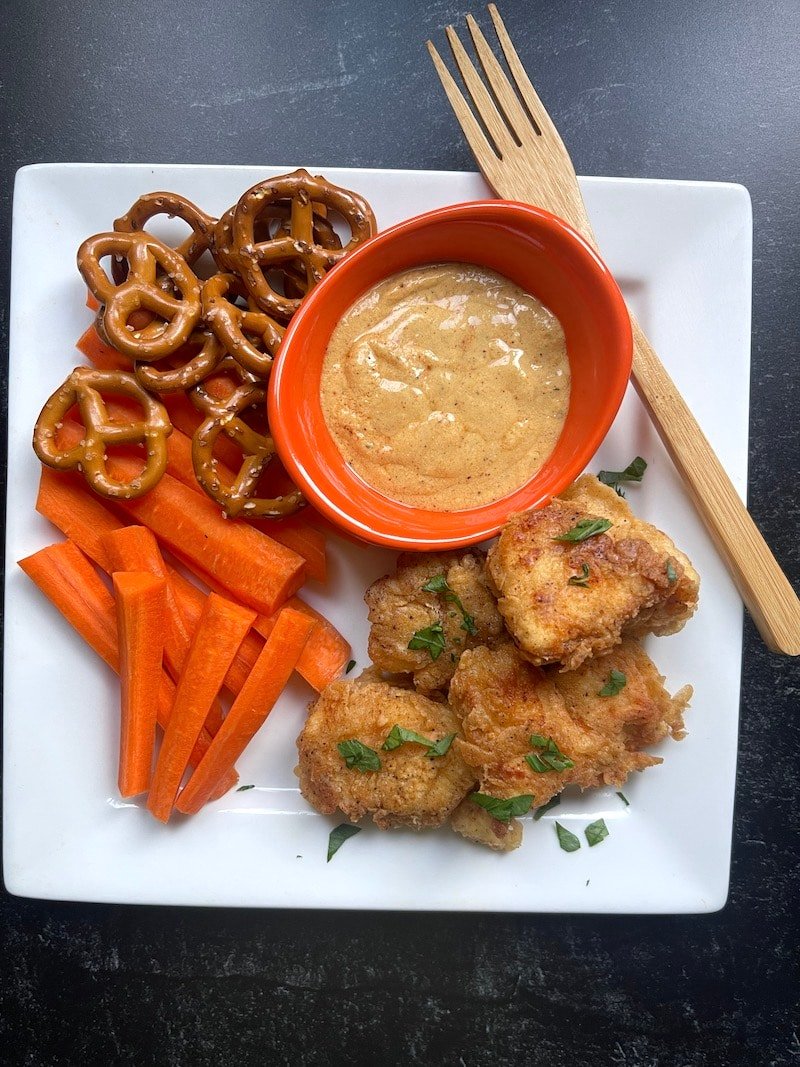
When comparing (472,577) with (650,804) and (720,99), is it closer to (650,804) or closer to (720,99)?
(650,804)

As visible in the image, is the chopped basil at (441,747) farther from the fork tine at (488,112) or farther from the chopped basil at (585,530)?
the fork tine at (488,112)

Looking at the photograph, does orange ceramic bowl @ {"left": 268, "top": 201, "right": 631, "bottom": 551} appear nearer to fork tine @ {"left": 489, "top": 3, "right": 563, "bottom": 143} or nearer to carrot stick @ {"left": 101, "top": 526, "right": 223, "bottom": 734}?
fork tine @ {"left": 489, "top": 3, "right": 563, "bottom": 143}

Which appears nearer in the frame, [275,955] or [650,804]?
[650,804]

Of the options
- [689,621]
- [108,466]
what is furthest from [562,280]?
[108,466]

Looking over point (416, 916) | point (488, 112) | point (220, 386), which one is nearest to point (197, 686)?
point (220, 386)

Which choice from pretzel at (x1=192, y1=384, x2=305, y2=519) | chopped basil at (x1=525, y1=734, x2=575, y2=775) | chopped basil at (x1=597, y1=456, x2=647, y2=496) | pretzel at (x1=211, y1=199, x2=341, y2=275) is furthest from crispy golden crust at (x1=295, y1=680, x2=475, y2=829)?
pretzel at (x1=211, y1=199, x2=341, y2=275)

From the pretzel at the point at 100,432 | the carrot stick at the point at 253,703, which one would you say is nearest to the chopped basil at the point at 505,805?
the carrot stick at the point at 253,703
